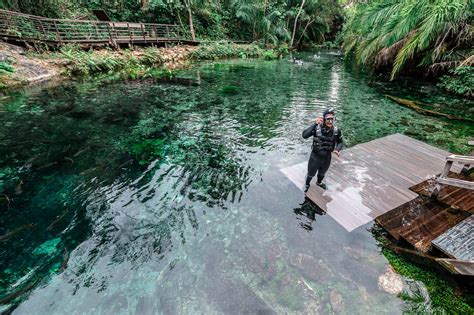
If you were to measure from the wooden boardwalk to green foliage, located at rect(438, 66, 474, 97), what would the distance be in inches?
316

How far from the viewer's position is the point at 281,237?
13.7ft

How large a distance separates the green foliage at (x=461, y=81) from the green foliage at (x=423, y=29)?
0.56 metres

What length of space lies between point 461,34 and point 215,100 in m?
12.4

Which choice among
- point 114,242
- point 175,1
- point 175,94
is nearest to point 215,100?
point 175,94

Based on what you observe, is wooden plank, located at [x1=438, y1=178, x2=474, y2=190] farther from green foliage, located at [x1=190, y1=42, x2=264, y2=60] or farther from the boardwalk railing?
green foliage, located at [x1=190, y1=42, x2=264, y2=60]

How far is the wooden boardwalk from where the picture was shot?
4594 mm

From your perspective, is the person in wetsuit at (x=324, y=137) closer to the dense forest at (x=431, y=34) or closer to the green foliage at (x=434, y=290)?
the green foliage at (x=434, y=290)

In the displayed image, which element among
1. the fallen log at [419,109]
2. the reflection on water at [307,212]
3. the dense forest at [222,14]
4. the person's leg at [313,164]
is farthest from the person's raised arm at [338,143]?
the dense forest at [222,14]

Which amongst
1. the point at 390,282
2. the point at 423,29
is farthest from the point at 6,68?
the point at 423,29

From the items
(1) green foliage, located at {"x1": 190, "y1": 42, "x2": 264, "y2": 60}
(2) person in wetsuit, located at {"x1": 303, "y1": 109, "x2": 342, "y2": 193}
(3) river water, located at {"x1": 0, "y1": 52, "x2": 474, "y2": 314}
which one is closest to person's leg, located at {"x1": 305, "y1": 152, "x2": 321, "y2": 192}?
(2) person in wetsuit, located at {"x1": 303, "y1": 109, "x2": 342, "y2": 193}

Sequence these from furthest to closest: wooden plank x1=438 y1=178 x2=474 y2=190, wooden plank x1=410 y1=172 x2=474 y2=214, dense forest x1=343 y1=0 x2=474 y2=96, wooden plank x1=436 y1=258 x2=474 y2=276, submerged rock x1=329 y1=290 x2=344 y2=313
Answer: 1. dense forest x1=343 y1=0 x2=474 y2=96
2. wooden plank x1=410 y1=172 x2=474 y2=214
3. wooden plank x1=438 y1=178 x2=474 y2=190
4. submerged rock x1=329 y1=290 x2=344 y2=313
5. wooden plank x1=436 y1=258 x2=474 y2=276

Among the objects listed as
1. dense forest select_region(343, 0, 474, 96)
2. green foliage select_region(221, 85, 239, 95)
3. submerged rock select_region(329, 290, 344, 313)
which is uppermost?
dense forest select_region(343, 0, 474, 96)

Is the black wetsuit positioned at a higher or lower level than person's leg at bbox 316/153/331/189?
higher

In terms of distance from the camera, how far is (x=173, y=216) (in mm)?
4617
